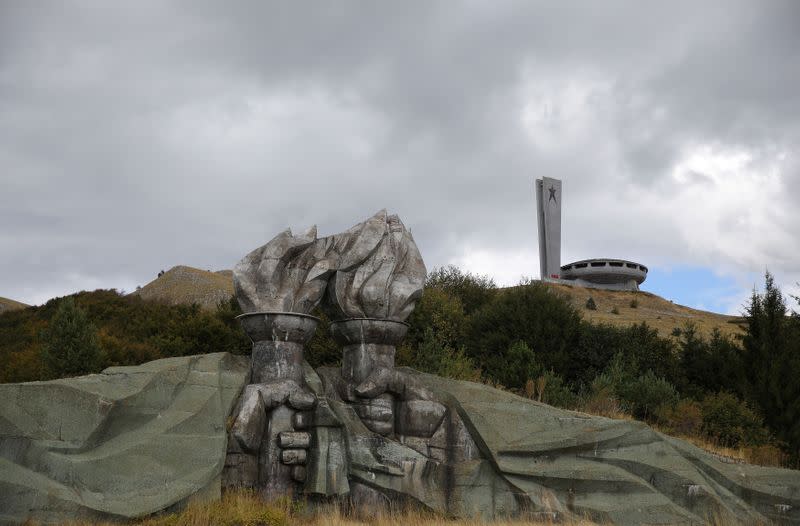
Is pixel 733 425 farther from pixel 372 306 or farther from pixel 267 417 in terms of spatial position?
pixel 267 417

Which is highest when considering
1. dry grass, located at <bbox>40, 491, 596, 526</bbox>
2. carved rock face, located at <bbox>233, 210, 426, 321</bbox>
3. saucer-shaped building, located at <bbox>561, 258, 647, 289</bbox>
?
saucer-shaped building, located at <bbox>561, 258, 647, 289</bbox>

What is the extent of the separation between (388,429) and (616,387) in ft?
28.5

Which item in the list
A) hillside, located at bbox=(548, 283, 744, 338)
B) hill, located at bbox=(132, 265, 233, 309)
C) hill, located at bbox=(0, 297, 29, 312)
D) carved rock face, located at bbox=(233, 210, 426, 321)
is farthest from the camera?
hill, located at bbox=(0, 297, 29, 312)

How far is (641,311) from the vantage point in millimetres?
A: 49406

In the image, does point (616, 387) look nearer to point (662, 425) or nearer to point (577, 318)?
point (662, 425)

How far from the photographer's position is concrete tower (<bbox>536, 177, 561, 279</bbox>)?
5066 centimetres

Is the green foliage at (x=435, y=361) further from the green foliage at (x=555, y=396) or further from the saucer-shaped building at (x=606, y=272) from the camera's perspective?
the saucer-shaped building at (x=606, y=272)

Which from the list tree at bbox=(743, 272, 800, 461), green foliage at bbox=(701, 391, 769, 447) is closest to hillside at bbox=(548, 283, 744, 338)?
tree at bbox=(743, 272, 800, 461)

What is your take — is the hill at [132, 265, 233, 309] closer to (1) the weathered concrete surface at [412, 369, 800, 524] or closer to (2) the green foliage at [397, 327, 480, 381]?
(2) the green foliage at [397, 327, 480, 381]

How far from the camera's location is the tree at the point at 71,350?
1545 centimetres

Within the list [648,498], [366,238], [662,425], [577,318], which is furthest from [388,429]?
[577,318]

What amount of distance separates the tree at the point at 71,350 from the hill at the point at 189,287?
2522 cm

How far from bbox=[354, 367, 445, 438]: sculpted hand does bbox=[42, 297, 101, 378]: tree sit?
28.5 ft

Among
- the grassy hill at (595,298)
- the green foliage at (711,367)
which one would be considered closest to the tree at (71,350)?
the green foliage at (711,367)
